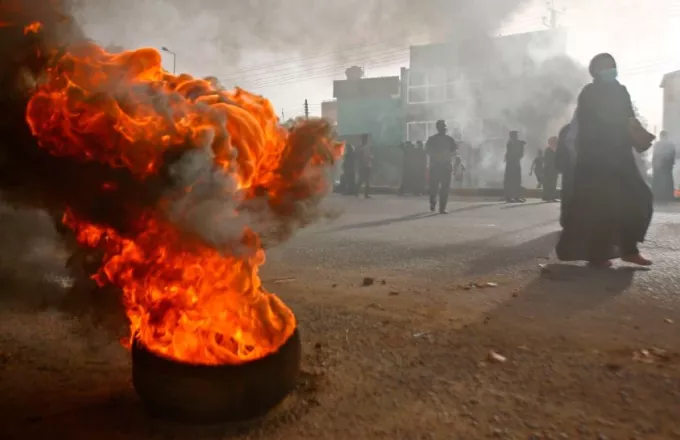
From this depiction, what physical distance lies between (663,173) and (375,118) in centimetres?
2146

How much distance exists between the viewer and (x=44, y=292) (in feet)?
10.3

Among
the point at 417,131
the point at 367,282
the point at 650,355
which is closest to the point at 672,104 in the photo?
the point at 417,131

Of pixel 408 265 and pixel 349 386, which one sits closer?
pixel 349 386

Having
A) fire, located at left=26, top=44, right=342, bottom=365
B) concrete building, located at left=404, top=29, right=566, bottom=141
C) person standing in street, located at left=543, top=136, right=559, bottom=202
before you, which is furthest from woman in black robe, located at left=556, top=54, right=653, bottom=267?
concrete building, located at left=404, top=29, right=566, bottom=141

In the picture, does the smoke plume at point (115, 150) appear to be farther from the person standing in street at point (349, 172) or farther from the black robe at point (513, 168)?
the person standing in street at point (349, 172)

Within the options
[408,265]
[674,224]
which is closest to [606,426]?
[408,265]

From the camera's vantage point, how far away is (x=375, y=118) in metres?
35.8

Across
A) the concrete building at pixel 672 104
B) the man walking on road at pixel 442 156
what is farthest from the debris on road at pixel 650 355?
the concrete building at pixel 672 104

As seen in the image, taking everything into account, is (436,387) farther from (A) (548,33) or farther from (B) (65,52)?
(A) (548,33)

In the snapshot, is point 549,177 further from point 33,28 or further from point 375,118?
point 375,118

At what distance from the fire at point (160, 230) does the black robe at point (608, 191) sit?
433 cm

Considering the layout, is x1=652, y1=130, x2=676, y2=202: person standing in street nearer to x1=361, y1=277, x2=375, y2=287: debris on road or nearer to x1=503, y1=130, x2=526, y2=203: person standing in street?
x1=503, y1=130, x2=526, y2=203: person standing in street

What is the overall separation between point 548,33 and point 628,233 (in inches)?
1020

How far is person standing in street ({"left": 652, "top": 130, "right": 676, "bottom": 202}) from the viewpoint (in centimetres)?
1650
